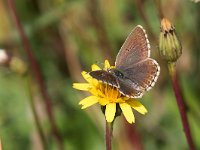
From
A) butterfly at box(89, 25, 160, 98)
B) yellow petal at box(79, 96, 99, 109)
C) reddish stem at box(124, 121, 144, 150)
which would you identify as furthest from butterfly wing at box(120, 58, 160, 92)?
reddish stem at box(124, 121, 144, 150)

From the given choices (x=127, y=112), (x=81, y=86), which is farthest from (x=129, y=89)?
(x=81, y=86)

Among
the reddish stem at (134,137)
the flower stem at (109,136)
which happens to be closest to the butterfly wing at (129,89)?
the flower stem at (109,136)

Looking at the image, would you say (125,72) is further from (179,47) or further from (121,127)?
(121,127)

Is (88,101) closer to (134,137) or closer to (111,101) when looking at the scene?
(111,101)

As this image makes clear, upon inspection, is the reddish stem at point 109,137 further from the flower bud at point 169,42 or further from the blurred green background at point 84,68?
the blurred green background at point 84,68

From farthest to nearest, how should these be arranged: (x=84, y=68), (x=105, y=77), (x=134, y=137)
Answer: (x=84, y=68) < (x=134, y=137) < (x=105, y=77)

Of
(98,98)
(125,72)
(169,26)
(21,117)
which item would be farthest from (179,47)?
(21,117)
